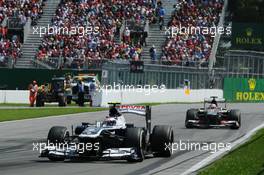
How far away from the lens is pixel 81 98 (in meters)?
45.7

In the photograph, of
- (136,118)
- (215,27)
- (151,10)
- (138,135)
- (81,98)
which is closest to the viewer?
(138,135)

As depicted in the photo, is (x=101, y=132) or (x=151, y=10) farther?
(x=151, y=10)

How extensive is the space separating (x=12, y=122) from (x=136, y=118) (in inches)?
264

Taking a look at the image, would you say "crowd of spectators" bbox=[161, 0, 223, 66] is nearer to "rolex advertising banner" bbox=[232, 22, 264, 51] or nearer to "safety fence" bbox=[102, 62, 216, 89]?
"safety fence" bbox=[102, 62, 216, 89]

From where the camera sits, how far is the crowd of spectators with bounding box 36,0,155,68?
55594 mm

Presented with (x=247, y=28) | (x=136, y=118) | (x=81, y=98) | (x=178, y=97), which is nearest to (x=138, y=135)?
(x=136, y=118)

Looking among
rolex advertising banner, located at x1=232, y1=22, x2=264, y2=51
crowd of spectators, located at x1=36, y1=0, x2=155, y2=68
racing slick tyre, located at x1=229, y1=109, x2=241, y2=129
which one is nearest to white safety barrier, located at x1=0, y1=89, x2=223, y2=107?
rolex advertising banner, located at x1=232, y1=22, x2=264, y2=51

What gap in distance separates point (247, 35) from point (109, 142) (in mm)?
40293

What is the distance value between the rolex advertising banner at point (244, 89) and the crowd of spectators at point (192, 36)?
315cm

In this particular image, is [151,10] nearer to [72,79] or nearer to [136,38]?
[136,38]

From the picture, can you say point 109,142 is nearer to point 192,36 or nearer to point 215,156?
point 215,156

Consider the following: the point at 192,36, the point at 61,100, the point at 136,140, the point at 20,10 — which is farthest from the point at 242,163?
the point at 20,10

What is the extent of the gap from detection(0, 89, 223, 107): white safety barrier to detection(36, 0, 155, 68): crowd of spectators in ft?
15.9

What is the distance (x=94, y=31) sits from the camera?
2248 inches
